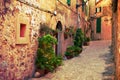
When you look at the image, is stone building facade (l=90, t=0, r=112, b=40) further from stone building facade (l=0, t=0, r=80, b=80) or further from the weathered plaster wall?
the weathered plaster wall

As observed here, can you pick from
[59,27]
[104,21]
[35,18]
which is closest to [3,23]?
[35,18]

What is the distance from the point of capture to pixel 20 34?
293 inches

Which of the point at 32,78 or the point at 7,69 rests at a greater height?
the point at 7,69

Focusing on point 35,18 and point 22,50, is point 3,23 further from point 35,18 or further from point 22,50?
point 35,18

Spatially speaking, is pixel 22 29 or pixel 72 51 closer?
pixel 22 29

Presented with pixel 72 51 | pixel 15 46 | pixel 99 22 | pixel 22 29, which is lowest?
pixel 72 51

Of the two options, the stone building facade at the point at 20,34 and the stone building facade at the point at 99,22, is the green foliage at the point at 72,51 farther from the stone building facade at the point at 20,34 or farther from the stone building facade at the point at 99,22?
the stone building facade at the point at 99,22

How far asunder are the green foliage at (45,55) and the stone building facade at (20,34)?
0.23 m

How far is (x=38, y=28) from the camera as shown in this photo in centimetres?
895

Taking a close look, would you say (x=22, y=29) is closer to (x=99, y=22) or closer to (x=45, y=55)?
(x=45, y=55)

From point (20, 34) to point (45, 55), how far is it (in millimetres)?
1566

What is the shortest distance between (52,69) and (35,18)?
214cm

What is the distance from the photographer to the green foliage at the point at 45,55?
27.9 feet

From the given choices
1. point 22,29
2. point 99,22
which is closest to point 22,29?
point 22,29
